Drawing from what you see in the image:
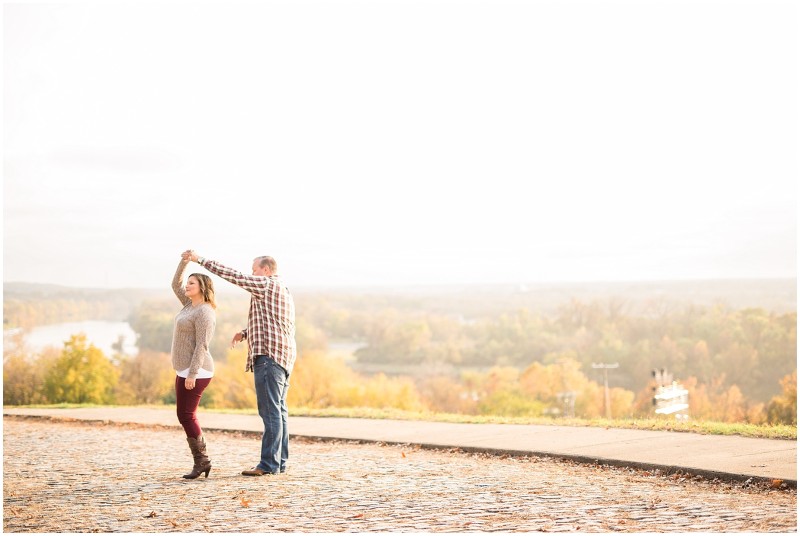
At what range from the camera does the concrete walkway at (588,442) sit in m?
8.28

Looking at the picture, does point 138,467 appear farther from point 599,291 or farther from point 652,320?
point 599,291

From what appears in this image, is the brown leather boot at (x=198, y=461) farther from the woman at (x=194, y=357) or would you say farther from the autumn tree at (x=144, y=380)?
the autumn tree at (x=144, y=380)

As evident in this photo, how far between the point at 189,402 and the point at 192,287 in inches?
43.6

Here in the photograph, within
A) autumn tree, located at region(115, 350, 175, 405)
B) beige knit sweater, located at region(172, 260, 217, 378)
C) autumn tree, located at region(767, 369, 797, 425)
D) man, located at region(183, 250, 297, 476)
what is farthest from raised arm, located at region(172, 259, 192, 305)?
autumn tree, located at region(115, 350, 175, 405)

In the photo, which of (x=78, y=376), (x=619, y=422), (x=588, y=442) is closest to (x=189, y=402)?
(x=588, y=442)

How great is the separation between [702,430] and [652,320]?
86.1 metres

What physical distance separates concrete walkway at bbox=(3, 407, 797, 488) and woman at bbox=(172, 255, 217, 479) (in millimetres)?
3114

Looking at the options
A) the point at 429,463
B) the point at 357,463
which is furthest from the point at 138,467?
the point at 429,463

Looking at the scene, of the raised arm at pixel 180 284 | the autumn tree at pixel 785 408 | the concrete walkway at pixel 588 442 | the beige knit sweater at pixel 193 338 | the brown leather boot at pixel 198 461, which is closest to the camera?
the concrete walkway at pixel 588 442

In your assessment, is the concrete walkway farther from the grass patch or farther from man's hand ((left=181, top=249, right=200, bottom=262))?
man's hand ((left=181, top=249, right=200, bottom=262))

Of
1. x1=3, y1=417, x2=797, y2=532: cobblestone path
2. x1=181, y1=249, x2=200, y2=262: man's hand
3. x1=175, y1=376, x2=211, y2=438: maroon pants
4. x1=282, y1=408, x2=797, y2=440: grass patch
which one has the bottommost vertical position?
x1=3, y1=417, x2=797, y2=532: cobblestone path

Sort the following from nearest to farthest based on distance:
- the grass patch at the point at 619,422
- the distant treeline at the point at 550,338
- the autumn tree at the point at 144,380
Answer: the grass patch at the point at 619,422 < the autumn tree at the point at 144,380 < the distant treeline at the point at 550,338

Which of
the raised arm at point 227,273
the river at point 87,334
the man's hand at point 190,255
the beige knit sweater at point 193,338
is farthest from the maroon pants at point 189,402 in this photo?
the river at point 87,334

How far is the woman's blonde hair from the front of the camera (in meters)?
8.77
